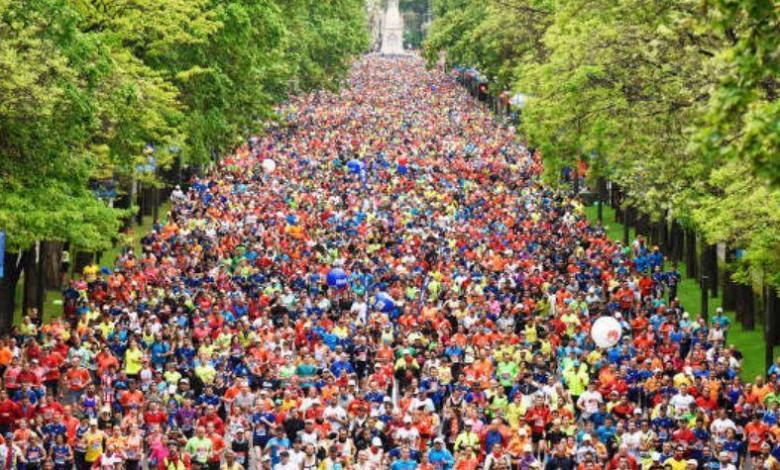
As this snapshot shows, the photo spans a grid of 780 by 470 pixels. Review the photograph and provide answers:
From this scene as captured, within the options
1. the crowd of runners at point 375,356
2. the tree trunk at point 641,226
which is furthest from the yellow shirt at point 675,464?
the tree trunk at point 641,226

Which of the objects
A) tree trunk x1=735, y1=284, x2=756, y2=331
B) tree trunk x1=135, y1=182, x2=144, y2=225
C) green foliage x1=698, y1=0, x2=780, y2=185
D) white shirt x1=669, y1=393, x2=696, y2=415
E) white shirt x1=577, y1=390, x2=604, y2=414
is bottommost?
tree trunk x1=135, y1=182, x2=144, y2=225

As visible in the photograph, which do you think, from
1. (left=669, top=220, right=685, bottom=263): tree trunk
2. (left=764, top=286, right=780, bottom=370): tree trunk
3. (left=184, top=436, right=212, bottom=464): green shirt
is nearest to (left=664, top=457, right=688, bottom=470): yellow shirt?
(left=184, top=436, right=212, bottom=464): green shirt

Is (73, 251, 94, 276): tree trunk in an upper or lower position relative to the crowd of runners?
lower

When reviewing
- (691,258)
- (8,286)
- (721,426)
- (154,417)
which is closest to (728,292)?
(691,258)

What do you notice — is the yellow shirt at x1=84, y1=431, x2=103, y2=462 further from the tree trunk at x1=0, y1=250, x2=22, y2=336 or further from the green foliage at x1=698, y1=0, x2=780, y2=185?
the green foliage at x1=698, y1=0, x2=780, y2=185

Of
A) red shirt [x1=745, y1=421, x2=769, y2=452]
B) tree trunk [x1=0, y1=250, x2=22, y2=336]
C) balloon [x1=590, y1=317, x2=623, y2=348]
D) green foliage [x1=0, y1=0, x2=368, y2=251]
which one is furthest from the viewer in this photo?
tree trunk [x1=0, y1=250, x2=22, y2=336]

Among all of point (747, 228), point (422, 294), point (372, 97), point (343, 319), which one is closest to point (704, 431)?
point (747, 228)
